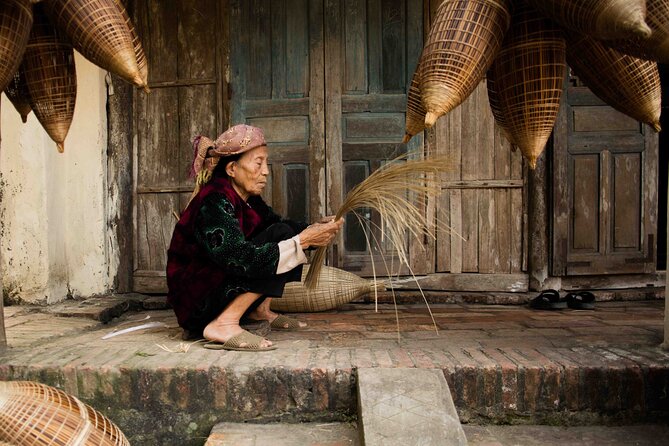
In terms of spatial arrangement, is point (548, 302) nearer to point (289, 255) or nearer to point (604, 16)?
point (289, 255)

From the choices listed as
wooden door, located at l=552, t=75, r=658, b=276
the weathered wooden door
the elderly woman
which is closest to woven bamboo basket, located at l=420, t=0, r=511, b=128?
the elderly woman

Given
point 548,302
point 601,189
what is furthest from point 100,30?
point 601,189

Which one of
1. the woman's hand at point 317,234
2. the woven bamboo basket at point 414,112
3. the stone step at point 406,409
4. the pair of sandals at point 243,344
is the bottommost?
the stone step at point 406,409

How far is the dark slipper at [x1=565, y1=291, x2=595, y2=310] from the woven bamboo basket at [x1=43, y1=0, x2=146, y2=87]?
9.30 feet

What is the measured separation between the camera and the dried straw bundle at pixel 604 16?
1266mm

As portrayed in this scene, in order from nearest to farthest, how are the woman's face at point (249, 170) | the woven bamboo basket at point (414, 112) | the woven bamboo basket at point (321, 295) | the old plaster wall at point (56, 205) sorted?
1. the woven bamboo basket at point (414, 112)
2. the woman's face at point (249, 170)
3. the woven bamboo basket at point (321, 295)
4. the old plaster wall at point (56, 205)

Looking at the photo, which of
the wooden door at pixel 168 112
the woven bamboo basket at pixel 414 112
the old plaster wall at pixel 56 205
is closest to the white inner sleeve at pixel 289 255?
the woven bamboo basket at pixel 414 112

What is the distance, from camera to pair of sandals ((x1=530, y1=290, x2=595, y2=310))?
3.34 metres

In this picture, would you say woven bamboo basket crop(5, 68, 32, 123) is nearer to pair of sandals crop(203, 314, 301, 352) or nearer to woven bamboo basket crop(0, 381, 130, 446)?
woven bamboo basket crop(0, 381, 130, 446)

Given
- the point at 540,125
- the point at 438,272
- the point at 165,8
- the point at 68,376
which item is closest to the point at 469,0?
the point at 540,125

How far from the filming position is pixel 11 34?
5.24 ft

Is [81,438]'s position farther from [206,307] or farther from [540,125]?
[540,125]

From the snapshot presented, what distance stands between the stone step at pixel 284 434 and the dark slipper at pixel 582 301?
1.97 metres

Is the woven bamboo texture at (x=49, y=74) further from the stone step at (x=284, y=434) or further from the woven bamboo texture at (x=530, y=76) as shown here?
the woven bamboo texture at (x=530, y=76)
